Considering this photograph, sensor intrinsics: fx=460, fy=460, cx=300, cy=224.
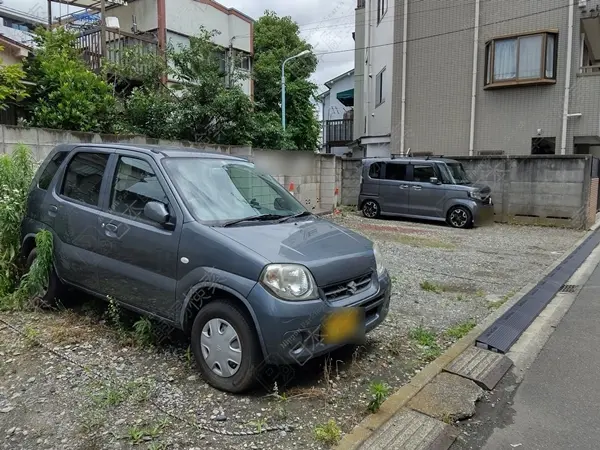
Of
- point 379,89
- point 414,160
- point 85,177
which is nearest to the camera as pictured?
point 85,177

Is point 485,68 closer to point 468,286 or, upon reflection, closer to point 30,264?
point 468,286

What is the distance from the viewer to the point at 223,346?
3094mm

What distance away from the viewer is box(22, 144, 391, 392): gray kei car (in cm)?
296

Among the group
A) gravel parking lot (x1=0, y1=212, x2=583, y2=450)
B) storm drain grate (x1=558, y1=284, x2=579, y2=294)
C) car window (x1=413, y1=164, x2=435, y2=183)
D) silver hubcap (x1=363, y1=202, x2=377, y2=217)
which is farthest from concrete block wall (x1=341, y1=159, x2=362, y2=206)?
gravel parking lot (x1=0, y1=212, x2=583, y2=450)

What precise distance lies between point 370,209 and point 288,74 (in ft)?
46.3

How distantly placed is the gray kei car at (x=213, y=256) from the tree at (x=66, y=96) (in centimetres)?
477

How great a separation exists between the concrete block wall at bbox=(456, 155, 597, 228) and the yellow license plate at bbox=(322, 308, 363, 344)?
10.7 meters

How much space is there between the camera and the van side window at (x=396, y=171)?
12.8 metres

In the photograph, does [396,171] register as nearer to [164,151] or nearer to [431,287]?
[431,287]

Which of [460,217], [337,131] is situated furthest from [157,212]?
[337,131]

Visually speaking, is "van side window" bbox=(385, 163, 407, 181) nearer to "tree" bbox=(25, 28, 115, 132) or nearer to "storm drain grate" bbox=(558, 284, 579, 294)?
"storm drain grate" bbox=(558, 284, 579, 294)

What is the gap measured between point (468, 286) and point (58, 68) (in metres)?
8.46

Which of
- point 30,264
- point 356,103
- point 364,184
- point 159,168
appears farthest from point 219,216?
point 356,103

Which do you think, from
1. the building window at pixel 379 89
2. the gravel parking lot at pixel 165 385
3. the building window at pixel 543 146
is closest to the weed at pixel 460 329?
the gravel parking lot at pixel 165 385
